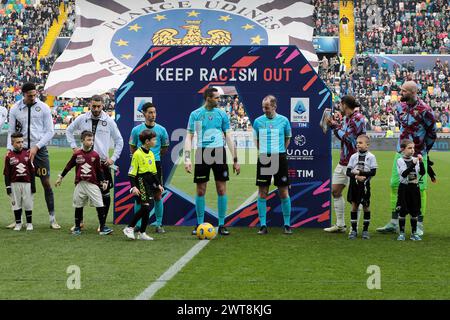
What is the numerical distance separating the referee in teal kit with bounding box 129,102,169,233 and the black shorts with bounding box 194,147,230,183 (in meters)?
0.62

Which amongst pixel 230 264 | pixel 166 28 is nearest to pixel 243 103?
pixel 230 264

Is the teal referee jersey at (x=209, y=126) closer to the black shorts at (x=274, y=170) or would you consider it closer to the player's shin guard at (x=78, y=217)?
the black shorts at (x=274, y=170)

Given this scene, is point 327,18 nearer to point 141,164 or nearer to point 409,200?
point 409,200

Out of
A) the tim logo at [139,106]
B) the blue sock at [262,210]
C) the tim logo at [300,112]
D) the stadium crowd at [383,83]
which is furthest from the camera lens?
the stadium crowd at [383,83]

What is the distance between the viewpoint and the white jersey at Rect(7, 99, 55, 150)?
12.3 m

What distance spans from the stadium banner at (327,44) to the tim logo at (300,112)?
37884 millimetres

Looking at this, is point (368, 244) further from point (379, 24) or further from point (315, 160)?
point (379, 24)

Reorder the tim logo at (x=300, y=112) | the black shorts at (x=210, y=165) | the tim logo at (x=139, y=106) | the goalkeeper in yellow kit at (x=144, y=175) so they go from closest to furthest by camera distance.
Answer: the goalkeeper in yellow kit at (x=144, y=175) → the black shorts at (x=210, y=165) → the tim logo at (x=300, y=112) → the tim logo at (x=139, y=106)

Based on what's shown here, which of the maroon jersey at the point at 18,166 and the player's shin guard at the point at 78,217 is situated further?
the maroon jersey at the point at 18,166

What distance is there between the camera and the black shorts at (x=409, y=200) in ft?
36.8

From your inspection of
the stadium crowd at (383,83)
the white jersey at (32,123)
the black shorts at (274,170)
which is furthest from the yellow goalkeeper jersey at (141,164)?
the stadium crowd at (383,83)

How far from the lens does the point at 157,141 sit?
12219 millimetres

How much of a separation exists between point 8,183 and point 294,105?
13.8 ft
